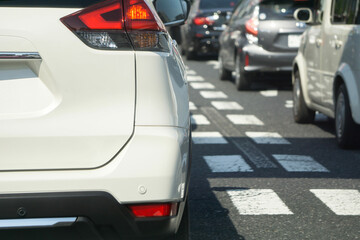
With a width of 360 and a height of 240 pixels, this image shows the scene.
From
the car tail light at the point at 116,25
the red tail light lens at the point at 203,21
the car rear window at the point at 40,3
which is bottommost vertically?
the red tail light lens at the point at 203,21

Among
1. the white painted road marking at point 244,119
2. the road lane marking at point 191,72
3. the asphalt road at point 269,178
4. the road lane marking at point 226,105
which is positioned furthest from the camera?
the road lane marking at point 191,72

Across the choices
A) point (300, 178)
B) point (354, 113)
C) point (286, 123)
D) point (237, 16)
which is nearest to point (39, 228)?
point (300, 178)

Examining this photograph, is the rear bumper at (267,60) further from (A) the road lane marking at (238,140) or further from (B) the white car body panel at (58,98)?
(B) the white car body panel at (58,98)

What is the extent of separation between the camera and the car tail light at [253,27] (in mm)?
14570

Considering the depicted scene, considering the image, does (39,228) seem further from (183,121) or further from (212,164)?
(212,164)

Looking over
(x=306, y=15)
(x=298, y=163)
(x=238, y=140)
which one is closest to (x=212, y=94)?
(x=306, y=15)

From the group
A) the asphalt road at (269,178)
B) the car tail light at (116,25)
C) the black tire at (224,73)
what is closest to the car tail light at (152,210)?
the car tail light at (116,25)

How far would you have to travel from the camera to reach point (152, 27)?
3639 millimetres

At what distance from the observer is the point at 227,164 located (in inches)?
305

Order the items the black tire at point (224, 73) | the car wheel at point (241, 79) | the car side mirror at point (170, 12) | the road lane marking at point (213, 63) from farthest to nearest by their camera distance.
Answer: the road lane marking at point (213, 63)
the black tire at point (224, 73)
the car wheel at point (241, 79)
the car side mirror at point (170, 12)

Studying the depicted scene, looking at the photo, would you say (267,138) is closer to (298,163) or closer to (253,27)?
(298,163)

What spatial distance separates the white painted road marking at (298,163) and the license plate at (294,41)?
6.16 m

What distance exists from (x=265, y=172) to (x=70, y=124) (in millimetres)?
4009

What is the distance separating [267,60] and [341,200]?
8354 mm
